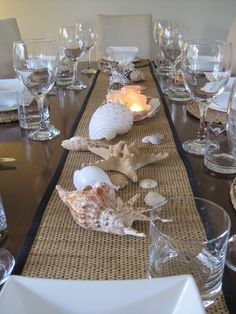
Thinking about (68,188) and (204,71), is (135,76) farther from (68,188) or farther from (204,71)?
(68,188)

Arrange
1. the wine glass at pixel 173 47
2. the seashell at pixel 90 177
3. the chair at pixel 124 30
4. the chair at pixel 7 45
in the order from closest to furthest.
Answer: the seashell at pixel 90 177 < the wine glass at pixel 173 47 < the chair at pixel 7 45 < the chair at pixel 124 30

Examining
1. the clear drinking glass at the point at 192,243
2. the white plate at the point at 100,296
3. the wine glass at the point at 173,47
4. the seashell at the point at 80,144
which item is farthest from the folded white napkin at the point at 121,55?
the white plate at the point at 100,296

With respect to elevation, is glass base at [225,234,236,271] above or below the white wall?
below

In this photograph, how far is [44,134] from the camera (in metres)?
0.85

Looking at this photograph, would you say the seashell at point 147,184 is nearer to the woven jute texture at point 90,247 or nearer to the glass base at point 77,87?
the woven jute texture at point 90,247

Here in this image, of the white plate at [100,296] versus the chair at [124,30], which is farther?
the chair at [124,30]

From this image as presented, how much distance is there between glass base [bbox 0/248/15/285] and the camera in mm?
439

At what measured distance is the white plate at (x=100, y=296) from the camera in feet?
1.09

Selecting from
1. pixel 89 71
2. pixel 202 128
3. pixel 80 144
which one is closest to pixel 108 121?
pixel 80 144

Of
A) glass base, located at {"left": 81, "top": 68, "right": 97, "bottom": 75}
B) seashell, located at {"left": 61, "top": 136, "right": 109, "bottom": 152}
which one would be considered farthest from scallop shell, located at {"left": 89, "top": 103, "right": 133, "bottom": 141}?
glass base, located at {"left": 81, "top": 68, "right": 97, "bottom": 75}

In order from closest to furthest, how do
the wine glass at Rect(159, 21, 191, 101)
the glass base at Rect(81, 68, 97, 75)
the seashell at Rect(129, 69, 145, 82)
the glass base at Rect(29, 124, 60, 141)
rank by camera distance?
1. the glass base at Rect(29, 124, 60, 141)
2. the wine glass at Rect(159, 21, 191, 101)
3. the seashell at Rect(129, 69, 145, 82)
4. the glass base at Rect(81, 68, 97, 75)

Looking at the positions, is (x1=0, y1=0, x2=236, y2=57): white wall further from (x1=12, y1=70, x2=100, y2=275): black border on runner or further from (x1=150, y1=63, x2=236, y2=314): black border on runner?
(x1=12, y1=70, x2=100, y2=275): black border on runner

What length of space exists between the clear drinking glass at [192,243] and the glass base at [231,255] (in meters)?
0.03

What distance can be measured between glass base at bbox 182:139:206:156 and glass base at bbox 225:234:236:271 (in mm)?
272
